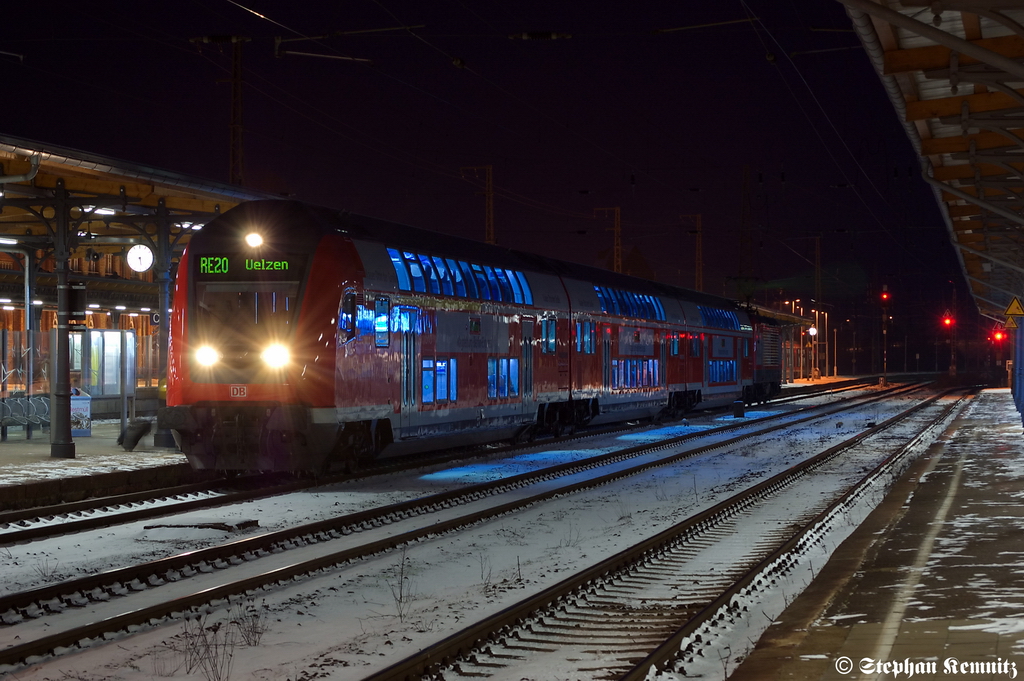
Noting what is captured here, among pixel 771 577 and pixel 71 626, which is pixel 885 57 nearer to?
pixel 771 577

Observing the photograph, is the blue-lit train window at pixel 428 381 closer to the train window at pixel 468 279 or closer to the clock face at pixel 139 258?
the train window at pixel 468 279

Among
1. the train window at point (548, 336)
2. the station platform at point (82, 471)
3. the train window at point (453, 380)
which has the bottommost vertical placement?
the station platform at point (82, 471)

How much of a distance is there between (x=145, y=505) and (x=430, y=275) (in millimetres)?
5831

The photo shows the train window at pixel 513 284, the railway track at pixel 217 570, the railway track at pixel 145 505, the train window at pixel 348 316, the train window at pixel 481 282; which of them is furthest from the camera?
the train window at pixel 513 284

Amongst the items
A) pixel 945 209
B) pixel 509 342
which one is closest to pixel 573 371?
pixel 509 342

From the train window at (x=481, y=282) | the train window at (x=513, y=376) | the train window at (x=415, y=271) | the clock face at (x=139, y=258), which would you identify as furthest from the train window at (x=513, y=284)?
the clock face at (x=139, y=258)

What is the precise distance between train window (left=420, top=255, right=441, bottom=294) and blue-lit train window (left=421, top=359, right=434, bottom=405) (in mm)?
1172

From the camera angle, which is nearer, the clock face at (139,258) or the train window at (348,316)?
the train window at (348,316)

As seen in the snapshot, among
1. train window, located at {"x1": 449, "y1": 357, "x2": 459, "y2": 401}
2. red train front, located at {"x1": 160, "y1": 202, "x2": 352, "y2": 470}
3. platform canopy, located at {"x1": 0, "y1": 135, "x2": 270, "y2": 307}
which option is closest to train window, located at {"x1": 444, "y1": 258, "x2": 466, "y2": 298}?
train window, located at {"x1": 449, "y1": 357, "x2": 459, "y2": 401}

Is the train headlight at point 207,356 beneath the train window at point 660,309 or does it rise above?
beneath

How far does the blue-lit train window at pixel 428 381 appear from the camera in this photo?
17.3 m

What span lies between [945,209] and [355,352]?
1227cm

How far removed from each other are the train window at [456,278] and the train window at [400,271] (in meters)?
1.59

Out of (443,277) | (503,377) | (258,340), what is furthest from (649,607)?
(503,377)
